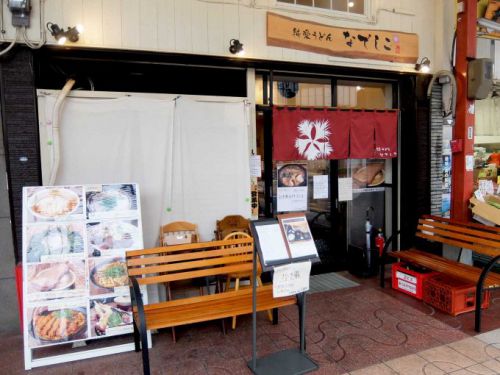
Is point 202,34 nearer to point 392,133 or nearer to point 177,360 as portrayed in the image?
point 392,133

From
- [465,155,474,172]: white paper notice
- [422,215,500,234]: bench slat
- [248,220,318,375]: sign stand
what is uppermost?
[465,155,474,172]: white paper notice

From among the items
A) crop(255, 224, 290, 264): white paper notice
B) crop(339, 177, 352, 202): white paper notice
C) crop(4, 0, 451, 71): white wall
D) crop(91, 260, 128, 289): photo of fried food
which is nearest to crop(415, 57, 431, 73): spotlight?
crop(4, 0, 451, 71): white wall

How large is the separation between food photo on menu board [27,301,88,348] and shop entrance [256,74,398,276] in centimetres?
294

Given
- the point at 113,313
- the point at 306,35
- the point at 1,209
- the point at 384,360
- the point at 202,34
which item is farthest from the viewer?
the point at 306,35

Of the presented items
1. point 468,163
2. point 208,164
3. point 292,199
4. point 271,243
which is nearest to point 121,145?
point 208,164

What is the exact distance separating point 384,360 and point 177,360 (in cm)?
205

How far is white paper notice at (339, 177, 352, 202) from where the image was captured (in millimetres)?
6379

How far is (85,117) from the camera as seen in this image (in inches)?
183

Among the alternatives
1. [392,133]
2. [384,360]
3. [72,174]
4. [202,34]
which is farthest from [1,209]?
[392,133]

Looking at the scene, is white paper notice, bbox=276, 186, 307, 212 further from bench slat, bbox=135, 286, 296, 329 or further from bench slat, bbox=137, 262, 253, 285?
bench slat, bbox=135, 286, 296, 329

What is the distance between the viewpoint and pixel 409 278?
5363mm

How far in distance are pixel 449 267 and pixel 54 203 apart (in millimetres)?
4729

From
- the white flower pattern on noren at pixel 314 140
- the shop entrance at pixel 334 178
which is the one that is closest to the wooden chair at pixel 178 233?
the shop entrance at pixel 334 178

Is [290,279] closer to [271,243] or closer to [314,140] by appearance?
[271,243]
